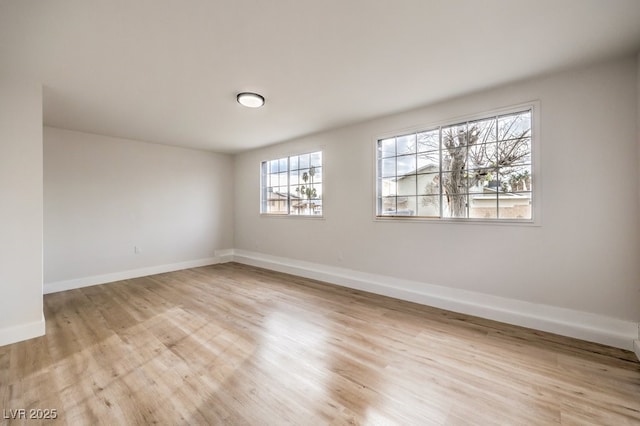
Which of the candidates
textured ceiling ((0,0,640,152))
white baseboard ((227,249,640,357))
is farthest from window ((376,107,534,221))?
white baseboard ((227,249,640,357))

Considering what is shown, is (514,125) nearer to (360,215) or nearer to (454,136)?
(454,136)

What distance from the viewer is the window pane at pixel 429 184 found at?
3.54m

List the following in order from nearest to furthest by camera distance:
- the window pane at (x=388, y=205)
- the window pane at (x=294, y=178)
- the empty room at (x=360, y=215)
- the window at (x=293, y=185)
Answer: the empty room at (x=360, y=215) < the window pane at (x=388, y=205) < the window at (x=293, y=185) < the window pane at (x=294, y=178)

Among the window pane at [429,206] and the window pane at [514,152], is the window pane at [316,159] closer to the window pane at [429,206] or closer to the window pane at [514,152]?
the window pane at [429,206]

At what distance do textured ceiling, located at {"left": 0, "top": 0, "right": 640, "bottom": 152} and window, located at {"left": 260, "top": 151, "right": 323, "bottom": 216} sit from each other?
5.27ft

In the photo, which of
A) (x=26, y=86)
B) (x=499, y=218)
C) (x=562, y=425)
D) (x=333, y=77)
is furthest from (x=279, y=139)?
(x=562, y=425)

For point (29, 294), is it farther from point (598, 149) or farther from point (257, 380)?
point (598, 149)

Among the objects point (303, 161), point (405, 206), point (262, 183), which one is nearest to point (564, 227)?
point (405, 206)

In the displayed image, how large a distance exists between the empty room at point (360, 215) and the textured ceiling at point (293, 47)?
21mm

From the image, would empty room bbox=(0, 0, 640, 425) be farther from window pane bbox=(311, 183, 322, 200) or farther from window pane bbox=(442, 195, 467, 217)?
window pane bbox=(311, 183, 322, 200)

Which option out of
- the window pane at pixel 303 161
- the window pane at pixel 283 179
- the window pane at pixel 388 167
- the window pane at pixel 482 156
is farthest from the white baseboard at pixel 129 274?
the window pane at pixel 482 156

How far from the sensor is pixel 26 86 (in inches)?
109

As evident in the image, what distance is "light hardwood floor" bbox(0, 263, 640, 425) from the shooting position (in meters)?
1.67

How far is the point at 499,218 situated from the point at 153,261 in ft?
19.1
